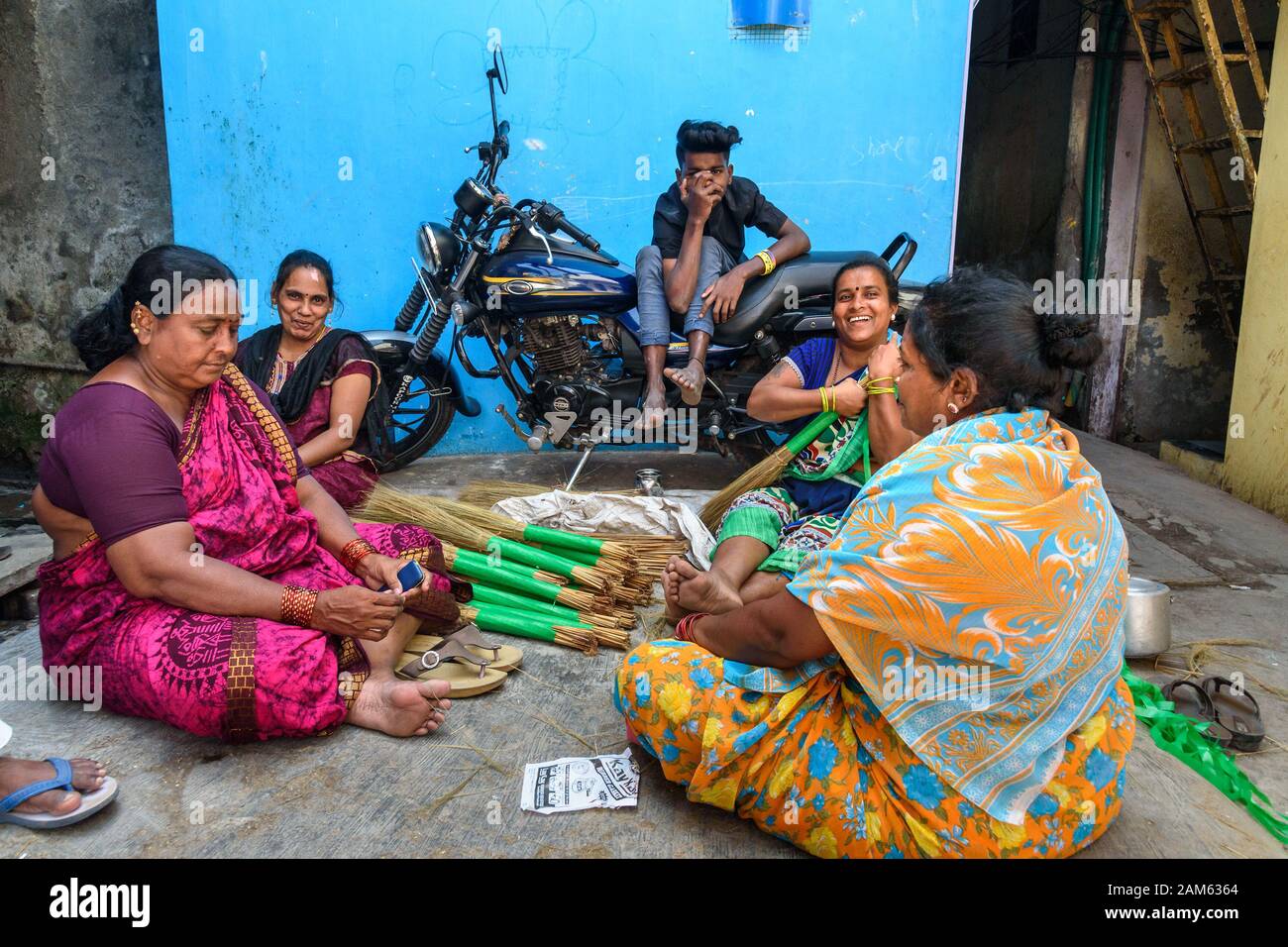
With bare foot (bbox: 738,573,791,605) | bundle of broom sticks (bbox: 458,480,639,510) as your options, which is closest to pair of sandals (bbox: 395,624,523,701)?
bare foot (bbox: 738,573,791,605)

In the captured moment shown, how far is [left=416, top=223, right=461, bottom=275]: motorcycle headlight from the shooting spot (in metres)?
4.33

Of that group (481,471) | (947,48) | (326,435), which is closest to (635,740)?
(326,435)

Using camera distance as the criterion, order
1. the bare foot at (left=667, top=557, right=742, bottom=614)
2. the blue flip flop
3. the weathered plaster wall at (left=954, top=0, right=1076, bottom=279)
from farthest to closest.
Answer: the weathered plaster wall at (left=954, top=0, right=1076, bottom=279), the bare foot at (left=667, top=557, right=742, bottom=614), the blue flip flop

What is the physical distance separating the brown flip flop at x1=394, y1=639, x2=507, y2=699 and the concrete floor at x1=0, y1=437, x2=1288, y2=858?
0.15 feet

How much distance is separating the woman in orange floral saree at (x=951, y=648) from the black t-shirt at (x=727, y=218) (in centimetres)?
280

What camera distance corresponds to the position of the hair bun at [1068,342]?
1626 millimetres

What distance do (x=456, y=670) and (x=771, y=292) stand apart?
8.27 feet

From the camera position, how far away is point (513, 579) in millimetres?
3100

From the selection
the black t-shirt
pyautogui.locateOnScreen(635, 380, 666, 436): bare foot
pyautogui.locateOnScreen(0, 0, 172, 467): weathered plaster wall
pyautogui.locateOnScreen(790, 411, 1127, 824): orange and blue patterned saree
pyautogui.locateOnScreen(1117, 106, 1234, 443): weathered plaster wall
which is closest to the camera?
pyautogui.locateOnScreen(790, 411, 1127, 824): orange and blue patterned saree

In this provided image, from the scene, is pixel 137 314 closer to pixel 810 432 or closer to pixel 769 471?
pixel 810 432

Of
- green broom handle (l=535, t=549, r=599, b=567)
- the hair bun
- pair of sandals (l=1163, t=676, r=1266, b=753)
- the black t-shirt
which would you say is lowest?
pair of sandals (l=1163, t=676, r=1266, b=753)

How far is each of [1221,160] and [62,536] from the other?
22.4 ft

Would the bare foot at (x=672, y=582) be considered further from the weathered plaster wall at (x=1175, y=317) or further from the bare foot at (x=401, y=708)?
the weathered plaster wall at (x=1175, y=317)

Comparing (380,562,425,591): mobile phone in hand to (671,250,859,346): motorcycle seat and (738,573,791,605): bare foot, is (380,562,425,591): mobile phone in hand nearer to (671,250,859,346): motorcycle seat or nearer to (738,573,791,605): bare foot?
(738,573,791,605): bare foot
